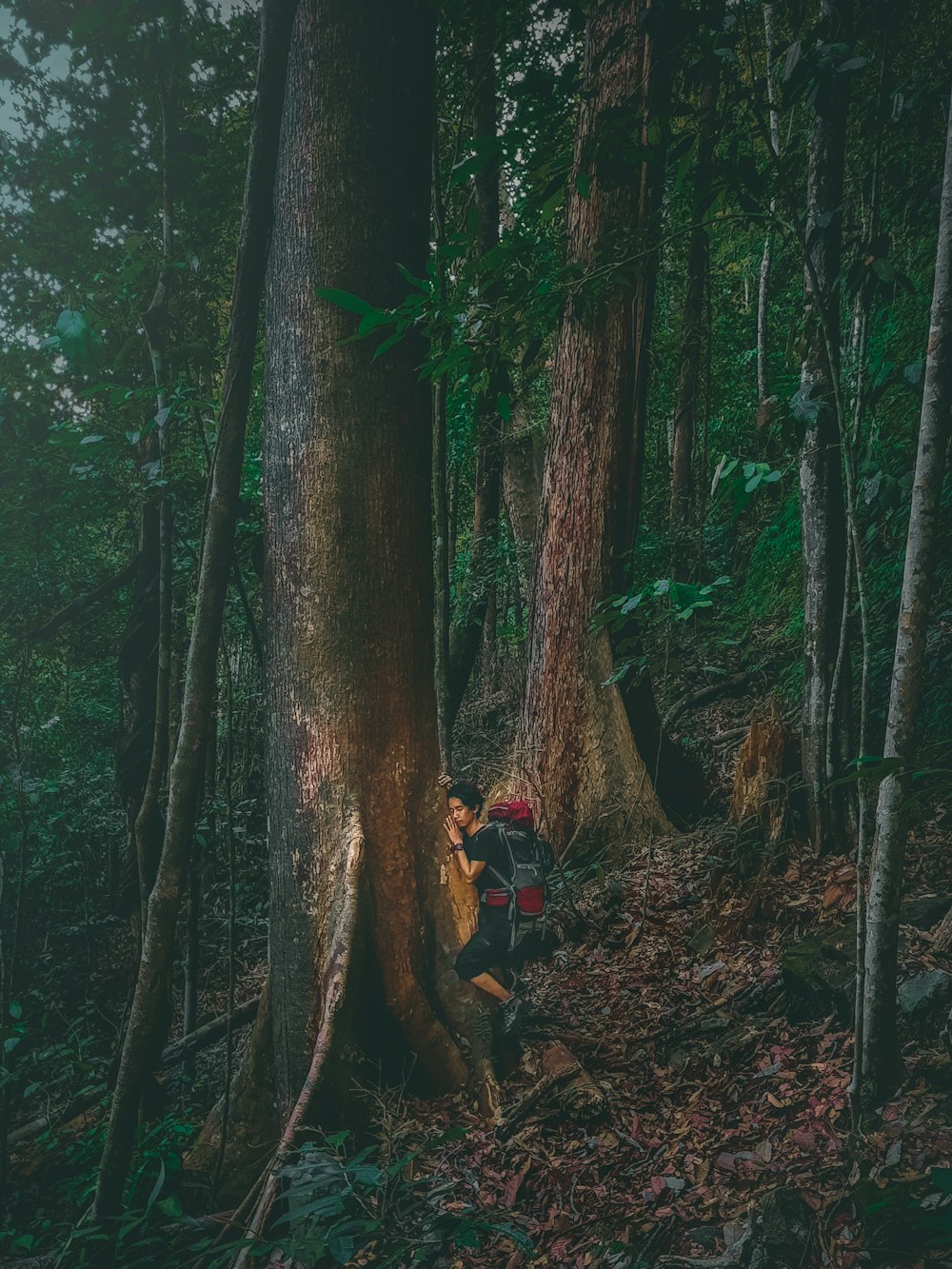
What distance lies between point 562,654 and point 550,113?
3.73 meters

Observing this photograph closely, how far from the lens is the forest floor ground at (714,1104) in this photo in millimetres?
2371

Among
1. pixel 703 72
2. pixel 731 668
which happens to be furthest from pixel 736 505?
pixel 731 668

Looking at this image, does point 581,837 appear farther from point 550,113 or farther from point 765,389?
point 765,389

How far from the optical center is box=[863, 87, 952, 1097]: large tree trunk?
7.27 feet

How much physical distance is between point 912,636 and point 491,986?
3.08 metres

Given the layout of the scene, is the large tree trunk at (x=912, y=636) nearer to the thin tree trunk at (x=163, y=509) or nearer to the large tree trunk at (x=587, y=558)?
the thin tree trunk at (x=163, y=509)

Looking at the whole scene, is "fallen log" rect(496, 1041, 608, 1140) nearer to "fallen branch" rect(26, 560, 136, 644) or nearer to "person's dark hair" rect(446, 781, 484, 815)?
"person's dark hair" rect(446, 781, 484, 815)

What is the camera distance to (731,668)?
8.08 meters

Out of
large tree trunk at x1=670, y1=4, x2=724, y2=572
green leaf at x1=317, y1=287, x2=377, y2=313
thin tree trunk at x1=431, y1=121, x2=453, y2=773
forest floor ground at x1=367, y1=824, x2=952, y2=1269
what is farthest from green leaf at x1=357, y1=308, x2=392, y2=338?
large tree trunk at x1=670, y1=4, x2=724, y2=572

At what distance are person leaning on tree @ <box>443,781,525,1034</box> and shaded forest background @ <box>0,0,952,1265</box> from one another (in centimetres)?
20

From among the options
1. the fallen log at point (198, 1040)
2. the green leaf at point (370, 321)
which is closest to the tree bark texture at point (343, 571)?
the green leaf at point (370, 321)

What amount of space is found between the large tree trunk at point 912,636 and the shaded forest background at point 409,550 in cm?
2

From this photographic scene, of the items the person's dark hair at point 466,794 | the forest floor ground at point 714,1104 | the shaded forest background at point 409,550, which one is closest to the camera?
the forest floor ground at point 714,1104

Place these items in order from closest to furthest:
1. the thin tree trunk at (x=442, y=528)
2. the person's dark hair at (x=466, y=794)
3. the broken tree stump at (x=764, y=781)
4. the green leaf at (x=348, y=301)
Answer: the green leaf at (x=348, y=301)
the person's dark hair at (x=466, y=794)
the broken tree stump at (x=764, y=781)
the thin tree trunk at (x=442, y=528)
